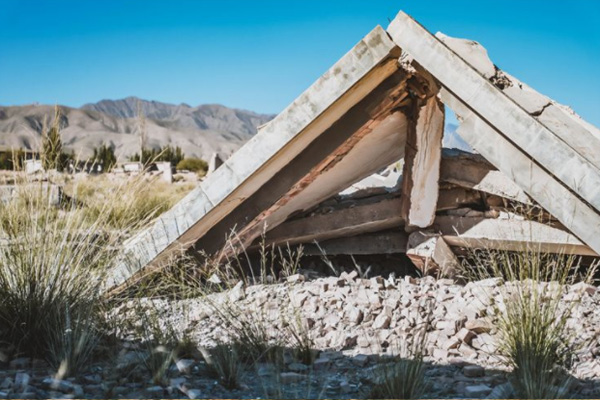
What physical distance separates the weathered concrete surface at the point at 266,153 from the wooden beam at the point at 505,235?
51.5 inches

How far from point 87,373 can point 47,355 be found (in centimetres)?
33

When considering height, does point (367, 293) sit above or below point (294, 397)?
above

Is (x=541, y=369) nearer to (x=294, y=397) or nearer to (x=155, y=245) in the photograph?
(x=294, y=397)

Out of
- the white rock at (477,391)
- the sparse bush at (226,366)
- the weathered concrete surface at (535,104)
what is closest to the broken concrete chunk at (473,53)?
Result: the weathered concrete surface at (535,104)

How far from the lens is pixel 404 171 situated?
5258 millimetres

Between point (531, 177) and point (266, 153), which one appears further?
point (266, 153)

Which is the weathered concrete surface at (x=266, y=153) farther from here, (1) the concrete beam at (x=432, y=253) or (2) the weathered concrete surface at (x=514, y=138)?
(1) the concrete beam at (x=432, y=253)

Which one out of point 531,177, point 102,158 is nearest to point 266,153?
point 531,177

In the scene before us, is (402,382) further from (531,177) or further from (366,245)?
(366,245)

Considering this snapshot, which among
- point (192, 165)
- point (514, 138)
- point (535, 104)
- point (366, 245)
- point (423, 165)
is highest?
point (192, 165)

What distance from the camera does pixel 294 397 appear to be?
285 centimetres

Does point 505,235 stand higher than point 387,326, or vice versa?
point 505,235

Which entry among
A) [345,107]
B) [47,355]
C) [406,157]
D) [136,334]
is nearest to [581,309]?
[406,157]

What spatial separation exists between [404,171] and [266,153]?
141 cm
